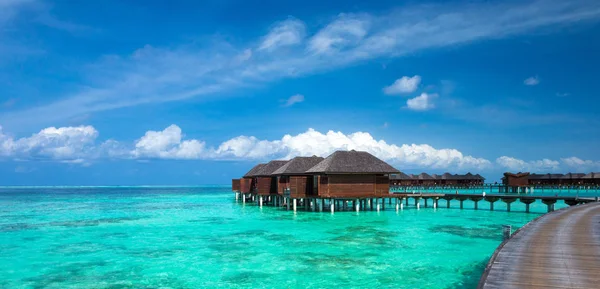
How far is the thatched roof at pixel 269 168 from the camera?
47.2m

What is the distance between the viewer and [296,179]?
3856cm

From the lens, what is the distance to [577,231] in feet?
55.3

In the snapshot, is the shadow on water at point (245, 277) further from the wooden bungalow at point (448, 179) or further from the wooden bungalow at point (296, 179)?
the wooden bungalow at point (448, 179)

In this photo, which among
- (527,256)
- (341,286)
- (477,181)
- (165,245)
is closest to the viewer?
(527,256)

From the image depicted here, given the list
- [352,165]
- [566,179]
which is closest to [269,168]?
[352,165]

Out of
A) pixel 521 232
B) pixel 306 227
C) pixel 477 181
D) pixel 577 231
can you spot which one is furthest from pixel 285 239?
pixel 477 181

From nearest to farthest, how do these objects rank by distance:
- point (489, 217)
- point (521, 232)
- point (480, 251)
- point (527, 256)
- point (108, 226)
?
point (527, 256), point (521, 232), point (480, 251), point (108, 226), point (489, 217)

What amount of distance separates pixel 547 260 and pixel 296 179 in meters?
28.0

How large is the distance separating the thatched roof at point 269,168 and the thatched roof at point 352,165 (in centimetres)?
1080

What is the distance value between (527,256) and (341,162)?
2479 cm

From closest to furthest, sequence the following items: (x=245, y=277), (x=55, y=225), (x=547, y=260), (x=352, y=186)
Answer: (x=547, y=260), (x=245, y=277), (x=55, y=225), (x=352, y=186)

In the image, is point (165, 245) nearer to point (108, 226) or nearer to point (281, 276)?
point (281, 276)

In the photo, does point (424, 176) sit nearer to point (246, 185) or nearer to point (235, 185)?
point (235, 185)

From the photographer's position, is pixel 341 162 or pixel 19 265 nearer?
pixel 19 265
